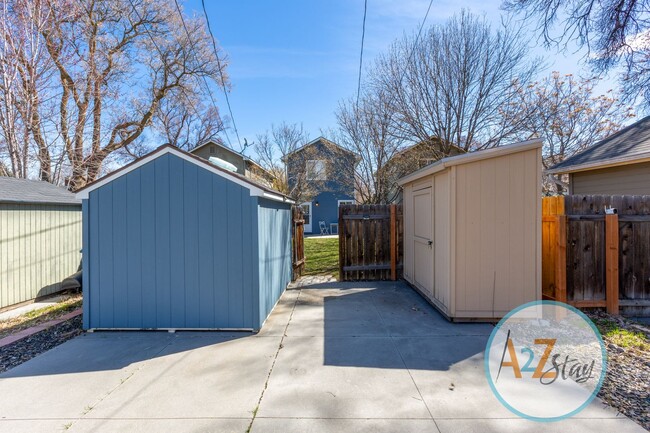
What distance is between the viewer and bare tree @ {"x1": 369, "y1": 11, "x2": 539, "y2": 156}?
26.8 feet

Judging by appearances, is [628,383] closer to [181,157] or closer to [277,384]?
[277,384]

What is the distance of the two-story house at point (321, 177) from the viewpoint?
10.8 meters

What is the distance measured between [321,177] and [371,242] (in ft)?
30.4

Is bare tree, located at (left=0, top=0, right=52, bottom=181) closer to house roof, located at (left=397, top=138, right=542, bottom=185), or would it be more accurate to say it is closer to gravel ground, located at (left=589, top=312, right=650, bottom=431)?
house roof, located at (left=397, top=138, right=542, bottom=185)

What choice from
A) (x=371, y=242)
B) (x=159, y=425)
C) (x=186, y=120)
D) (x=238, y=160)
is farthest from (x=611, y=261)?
(x=186, y=120)

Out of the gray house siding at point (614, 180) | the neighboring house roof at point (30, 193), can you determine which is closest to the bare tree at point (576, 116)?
the gray house siding at point (614, 180)

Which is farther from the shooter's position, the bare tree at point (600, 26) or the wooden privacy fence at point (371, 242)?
the wooden privacy fence at point (371, 242)

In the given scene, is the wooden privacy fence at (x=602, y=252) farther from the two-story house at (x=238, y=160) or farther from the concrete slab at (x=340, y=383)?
the two-story house at (x=238, y=160)

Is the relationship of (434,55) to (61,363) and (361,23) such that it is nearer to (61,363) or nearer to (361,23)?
(361,23)

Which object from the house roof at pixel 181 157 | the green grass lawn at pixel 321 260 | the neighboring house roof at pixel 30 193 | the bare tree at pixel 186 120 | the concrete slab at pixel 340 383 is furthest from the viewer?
the bare tree at pixel 186 120

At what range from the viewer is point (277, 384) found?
3.00m

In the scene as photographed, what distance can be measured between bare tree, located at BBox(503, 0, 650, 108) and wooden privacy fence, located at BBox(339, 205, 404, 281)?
13.4 feet

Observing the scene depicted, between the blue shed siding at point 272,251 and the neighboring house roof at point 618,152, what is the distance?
6.91 meters

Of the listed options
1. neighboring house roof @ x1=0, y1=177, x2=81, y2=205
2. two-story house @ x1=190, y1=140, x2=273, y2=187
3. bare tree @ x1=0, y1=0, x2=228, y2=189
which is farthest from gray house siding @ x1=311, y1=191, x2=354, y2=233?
neighboring house roof @ x1=0, y1=177, x2=81, y2=205
